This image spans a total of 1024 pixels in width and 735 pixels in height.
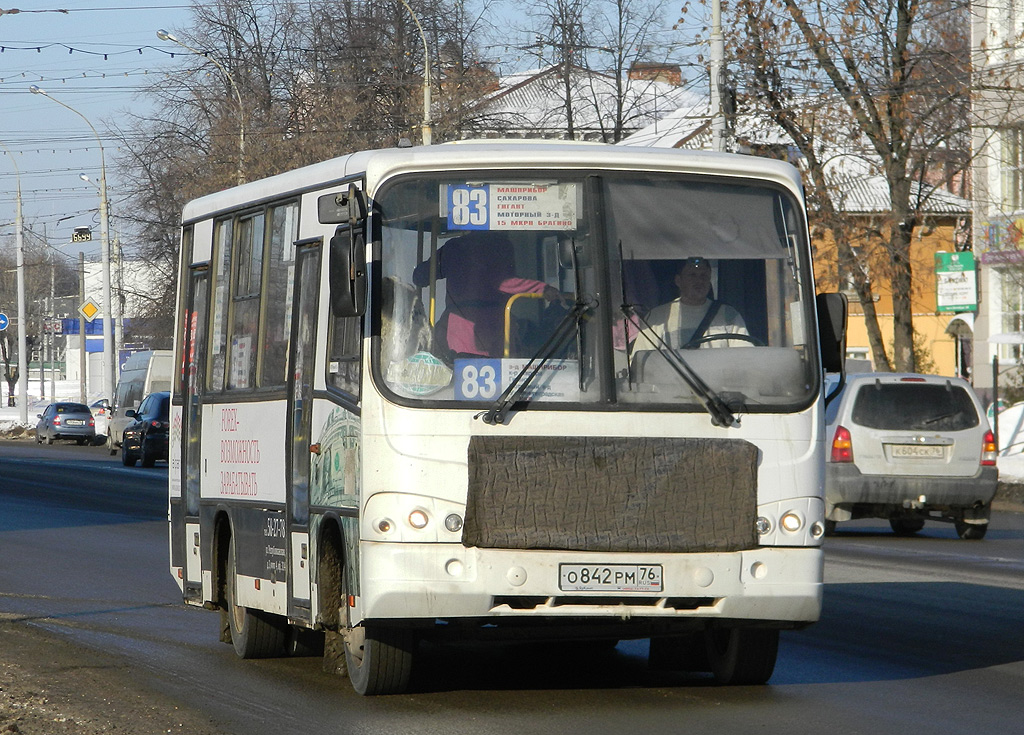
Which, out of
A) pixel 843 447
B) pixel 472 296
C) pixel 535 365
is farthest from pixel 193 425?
pixel 843 447

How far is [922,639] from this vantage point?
34.8 ft

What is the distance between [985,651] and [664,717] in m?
3.09

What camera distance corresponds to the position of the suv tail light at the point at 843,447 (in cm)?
1870

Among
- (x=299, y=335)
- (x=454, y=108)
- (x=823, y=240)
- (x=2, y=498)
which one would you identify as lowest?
(x=2, y=498)

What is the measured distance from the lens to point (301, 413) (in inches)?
347

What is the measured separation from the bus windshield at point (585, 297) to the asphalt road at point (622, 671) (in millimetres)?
1383

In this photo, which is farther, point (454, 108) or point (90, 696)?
point (454, 108)

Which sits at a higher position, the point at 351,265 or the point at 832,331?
the point at 351,265

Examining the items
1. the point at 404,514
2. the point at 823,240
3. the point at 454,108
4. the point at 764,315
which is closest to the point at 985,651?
the point at 764,315

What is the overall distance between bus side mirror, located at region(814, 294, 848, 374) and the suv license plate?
10.5 m

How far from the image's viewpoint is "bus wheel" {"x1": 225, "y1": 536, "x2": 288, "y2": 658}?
32.4 ft

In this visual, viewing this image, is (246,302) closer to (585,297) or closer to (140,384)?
(585,297)

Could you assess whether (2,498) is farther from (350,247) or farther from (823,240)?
(350,247)

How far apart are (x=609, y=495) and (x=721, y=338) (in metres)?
0.94
